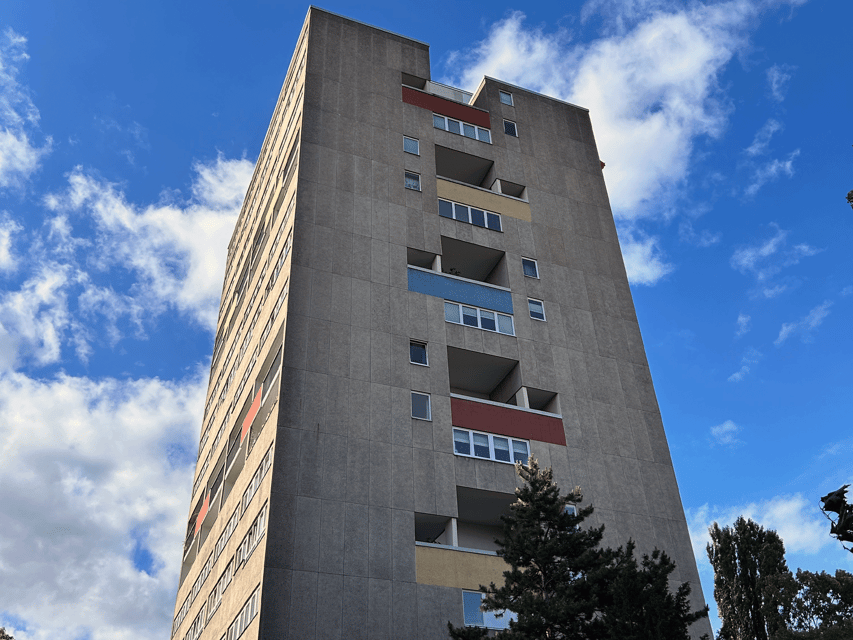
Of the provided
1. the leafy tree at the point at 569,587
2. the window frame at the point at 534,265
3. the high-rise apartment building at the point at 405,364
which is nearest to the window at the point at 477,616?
the high-rise apartment building at the point at 405,364

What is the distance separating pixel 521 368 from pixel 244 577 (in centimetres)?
1474

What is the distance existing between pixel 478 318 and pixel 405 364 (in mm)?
5199

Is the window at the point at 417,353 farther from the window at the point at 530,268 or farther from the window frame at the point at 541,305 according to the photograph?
the window at the point at 530,268

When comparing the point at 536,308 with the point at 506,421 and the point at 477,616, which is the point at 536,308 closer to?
the point at 506,421

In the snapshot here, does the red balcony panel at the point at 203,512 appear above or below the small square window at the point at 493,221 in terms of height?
below

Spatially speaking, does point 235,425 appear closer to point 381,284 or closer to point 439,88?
point 381,284

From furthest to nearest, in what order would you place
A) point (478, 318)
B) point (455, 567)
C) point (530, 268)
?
point (530, 268) → point (478, 318) → point (455, 567)

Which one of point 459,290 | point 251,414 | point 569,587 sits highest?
point 459,290

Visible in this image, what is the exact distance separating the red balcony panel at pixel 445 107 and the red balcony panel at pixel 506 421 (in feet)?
66.2

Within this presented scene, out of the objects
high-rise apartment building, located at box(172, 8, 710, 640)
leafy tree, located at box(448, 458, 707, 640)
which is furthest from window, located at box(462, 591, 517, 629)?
leafy tree, located at box(448, 458, 707, 640)

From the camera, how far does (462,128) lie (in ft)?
151

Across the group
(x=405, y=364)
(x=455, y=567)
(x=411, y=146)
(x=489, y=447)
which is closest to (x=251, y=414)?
(x=405, y=364)

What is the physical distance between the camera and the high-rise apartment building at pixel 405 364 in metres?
27.6

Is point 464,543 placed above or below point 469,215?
below
